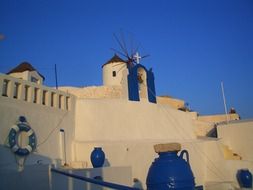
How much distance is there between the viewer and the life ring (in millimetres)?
9609

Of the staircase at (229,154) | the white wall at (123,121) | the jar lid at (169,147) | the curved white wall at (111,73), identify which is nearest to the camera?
the jar lid at (169,147)

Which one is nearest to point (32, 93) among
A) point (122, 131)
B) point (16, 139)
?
point (16, 139)

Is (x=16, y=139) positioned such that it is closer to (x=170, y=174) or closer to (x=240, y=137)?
(x=170, y=174)

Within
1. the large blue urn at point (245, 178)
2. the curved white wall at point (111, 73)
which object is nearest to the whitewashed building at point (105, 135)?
the large blue urn at point (245, 178)

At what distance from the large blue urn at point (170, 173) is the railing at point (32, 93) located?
766 centimetres

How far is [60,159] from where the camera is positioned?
1189cm

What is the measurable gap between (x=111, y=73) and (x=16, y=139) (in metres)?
18.1

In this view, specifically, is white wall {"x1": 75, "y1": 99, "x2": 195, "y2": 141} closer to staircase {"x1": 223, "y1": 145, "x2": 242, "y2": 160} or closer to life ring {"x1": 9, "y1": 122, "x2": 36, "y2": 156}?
life ring {"x1": 9, "y1": 122, "x2": 36, "y2": 156}

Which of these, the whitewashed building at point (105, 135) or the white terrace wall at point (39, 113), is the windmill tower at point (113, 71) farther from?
the white terrace wall at point (39, 113)

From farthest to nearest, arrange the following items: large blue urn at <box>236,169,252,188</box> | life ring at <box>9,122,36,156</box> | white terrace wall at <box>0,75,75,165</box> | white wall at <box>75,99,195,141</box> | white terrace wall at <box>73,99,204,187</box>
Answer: large blue urn at <box>236,169,252,188</box> → white wall at <box>75,99,195,141</box> → white terrace wall at <box>73,99,204,187</box> → white terrace wall at <box>0,75,75,165</box> → life ring at <box>9,122,36,156</box>

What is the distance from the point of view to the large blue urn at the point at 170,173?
327 centimetres

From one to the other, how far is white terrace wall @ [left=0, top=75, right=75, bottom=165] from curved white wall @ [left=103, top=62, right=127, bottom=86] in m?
13.5

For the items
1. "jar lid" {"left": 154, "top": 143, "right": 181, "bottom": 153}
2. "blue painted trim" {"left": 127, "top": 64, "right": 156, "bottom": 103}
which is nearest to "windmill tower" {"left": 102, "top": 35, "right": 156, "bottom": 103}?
"blue painted trim" {"left": 127, "top": 64, "right": 156, "bottom": 103}

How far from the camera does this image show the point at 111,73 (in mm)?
27484
